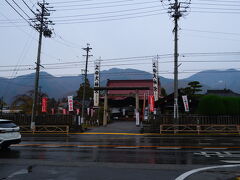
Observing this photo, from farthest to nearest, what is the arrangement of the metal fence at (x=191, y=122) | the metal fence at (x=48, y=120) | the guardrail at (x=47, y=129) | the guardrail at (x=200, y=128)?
the metal fence at (x=48, y=120), the guardrail at (x=47, y=129), the metal fence at (x=191, y=122), the guardrail at (x=200, y=128)

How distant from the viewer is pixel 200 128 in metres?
21.5

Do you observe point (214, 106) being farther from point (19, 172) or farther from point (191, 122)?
point (19, 172)

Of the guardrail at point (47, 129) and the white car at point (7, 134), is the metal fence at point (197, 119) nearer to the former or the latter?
the guardrail at point (47, 129)

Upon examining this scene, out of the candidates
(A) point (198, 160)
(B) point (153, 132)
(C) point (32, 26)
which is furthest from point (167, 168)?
(C) point (32, 26)

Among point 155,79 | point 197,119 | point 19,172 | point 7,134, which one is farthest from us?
point 155,79

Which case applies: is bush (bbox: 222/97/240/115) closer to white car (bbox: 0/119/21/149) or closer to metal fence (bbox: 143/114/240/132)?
metal fence (bbox: 143/114/240/132)

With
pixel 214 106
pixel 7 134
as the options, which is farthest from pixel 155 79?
pixel 7 134

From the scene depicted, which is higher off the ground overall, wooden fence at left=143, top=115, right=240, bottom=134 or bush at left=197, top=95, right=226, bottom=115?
bush at left=197, top=95, right=226, bottom=115

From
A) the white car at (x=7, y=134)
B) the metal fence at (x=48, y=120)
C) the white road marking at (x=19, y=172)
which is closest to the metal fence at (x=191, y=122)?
the metal fence at (x=48, y=120)

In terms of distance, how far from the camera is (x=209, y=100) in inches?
867

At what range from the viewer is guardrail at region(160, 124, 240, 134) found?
20812mm

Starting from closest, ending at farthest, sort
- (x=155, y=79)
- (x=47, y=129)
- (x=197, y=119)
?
(x=197, y=119)
(x=47, y=129)
(x=155, y=79)

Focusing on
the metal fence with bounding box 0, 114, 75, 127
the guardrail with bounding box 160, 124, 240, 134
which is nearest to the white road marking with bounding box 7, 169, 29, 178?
the guardrail with bounding box 160, 124, 240, 134

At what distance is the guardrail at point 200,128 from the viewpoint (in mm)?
20812
